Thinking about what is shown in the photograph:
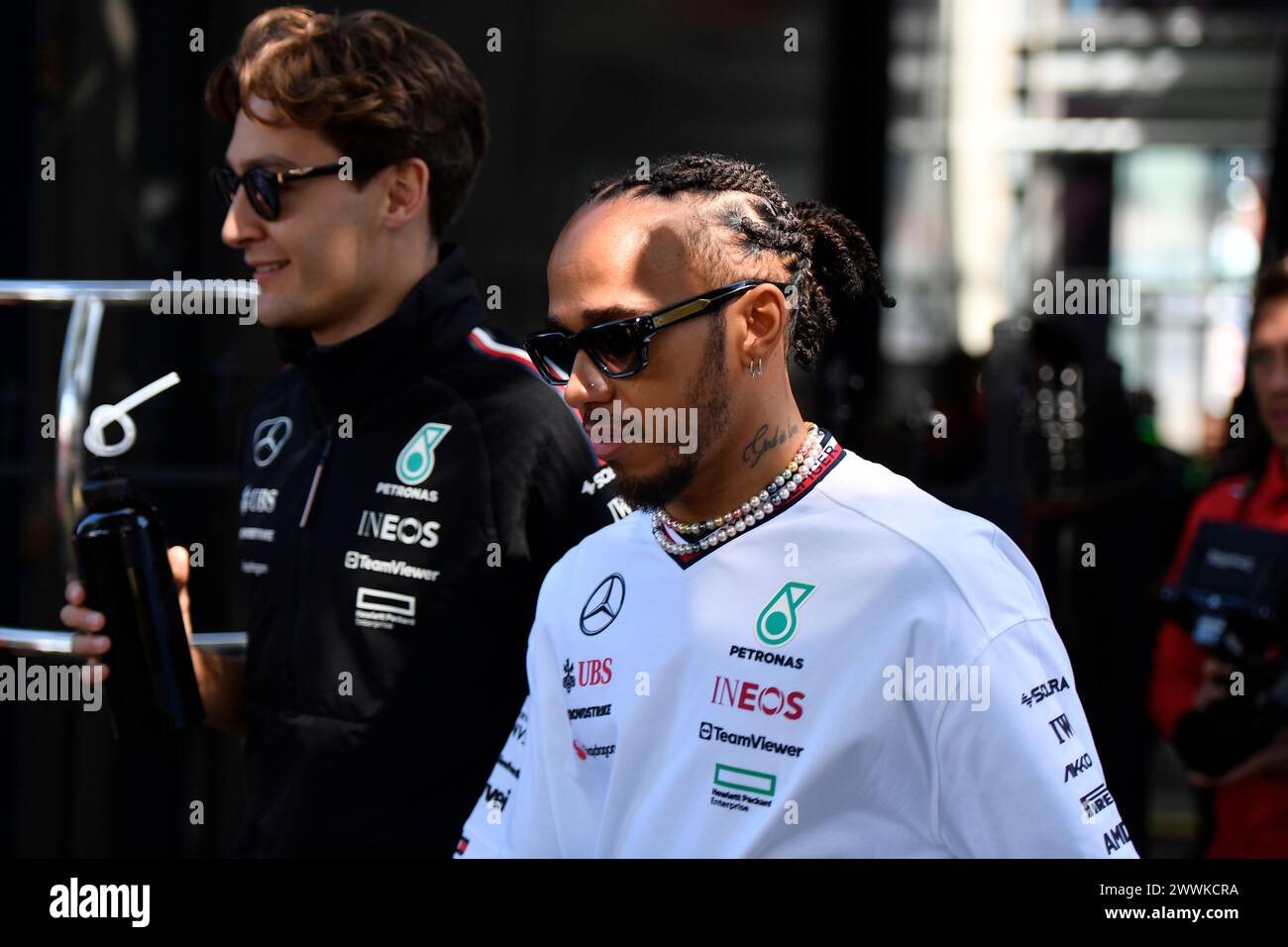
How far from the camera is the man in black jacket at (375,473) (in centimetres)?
243

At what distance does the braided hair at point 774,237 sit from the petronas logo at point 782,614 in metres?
0.37

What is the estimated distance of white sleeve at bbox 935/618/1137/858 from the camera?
166 cm

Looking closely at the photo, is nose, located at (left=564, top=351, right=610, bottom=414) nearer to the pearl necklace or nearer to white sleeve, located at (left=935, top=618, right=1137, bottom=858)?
the pearl necklace

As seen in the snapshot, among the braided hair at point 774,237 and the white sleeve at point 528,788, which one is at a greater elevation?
the braided hair at point 774,237

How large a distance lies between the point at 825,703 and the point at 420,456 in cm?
104

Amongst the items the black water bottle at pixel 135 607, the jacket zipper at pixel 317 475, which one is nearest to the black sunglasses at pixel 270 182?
the jacket zipper at pixel 317 475

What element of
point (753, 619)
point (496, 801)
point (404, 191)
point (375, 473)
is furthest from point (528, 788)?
point (404, 191)

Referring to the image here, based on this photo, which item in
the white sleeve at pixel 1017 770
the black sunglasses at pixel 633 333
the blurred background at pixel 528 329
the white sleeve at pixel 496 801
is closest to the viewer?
the white sleeve at pixel 1017 770

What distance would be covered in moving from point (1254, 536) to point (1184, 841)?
12.3 feet
